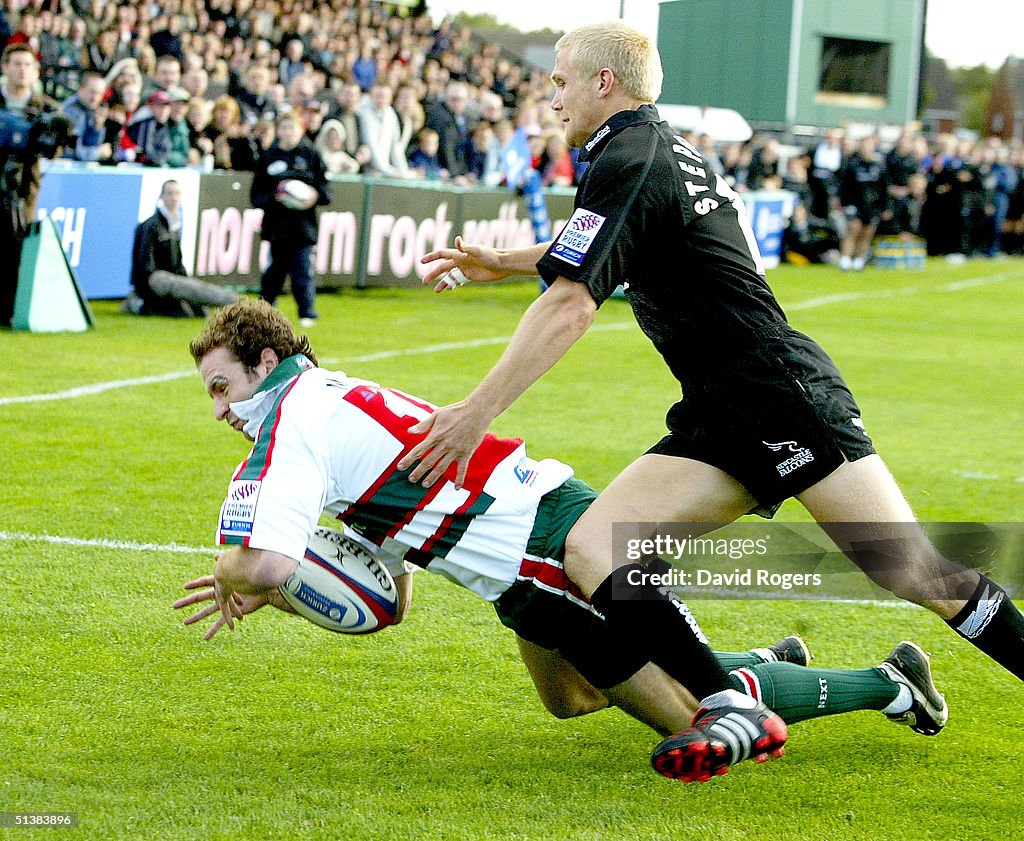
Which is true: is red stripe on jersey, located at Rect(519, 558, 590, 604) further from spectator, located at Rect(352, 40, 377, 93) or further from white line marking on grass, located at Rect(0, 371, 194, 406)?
spectator, located at Rect(352, 40, 377, 93)

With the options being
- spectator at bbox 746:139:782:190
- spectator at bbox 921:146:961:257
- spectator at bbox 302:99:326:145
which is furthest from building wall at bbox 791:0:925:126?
spectator at bbox 302:99:326:145

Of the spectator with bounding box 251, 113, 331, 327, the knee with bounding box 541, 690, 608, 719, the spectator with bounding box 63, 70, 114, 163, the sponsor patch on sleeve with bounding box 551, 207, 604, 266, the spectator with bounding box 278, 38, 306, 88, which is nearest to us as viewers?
the sponsor patch on sleeve with bounding box 551, 207, 604, 266

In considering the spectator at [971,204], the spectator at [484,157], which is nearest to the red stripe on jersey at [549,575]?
the spectator at [484,157]

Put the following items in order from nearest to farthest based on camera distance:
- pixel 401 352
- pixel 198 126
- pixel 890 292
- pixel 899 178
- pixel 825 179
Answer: pixel 401 352, pixel 198 126, pixel 890 292, pixel 825 179, pixel 899 178

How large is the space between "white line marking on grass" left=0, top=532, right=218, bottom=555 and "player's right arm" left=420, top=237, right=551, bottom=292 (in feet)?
6.37

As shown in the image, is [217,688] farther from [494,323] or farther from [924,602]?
[494,323]

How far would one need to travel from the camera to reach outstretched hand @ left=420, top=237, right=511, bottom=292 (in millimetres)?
4164

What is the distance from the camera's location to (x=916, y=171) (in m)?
28.9

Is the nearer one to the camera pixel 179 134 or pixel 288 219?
pixel 288 219

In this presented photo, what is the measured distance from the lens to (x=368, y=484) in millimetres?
3518

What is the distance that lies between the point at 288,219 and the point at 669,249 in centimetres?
979

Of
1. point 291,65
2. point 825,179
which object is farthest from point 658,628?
point 825,179

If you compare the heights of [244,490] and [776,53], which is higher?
[776,53]

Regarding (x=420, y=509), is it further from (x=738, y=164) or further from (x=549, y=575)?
(x=738, y=164)
